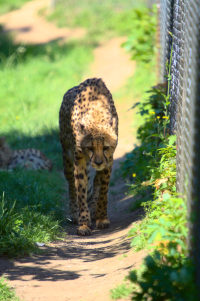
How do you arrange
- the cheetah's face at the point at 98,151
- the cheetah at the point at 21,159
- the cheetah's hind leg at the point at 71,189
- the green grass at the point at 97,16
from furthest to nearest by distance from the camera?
1. the green grass at the point at 97,16
2. the cheetah at the point at 21,159
3. the cheetah's hind leg at the point at 71,189
4. the cheetah's face at the point at 98,151

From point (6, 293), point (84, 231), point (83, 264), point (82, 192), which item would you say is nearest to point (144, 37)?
point (82, 192)

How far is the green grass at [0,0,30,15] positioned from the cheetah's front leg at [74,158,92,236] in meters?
20.9

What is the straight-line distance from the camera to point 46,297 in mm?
2883

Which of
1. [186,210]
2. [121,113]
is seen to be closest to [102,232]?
[186,210]

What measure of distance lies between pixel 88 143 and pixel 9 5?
891 inches

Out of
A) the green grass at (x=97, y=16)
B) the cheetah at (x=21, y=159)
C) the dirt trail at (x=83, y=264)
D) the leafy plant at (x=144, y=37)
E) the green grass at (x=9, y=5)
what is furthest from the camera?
the green grass at (x=9, y=5)

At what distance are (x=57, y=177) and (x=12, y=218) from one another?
8.74 ft

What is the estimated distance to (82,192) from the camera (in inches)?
177

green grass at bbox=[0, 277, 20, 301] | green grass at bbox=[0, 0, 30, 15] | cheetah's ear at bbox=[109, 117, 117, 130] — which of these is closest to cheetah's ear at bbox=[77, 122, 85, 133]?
cheetah's ear at bbox=[109, 117, 117, 130]

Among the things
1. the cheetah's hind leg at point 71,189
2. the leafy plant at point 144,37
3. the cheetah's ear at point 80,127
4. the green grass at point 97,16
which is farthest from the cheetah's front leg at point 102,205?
the green grass at point 97,16

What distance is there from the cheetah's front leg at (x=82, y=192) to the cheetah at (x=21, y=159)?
2.08 metres

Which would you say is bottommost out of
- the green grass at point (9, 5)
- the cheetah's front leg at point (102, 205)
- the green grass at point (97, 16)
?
the cheetah's front leg at point (102, 205)

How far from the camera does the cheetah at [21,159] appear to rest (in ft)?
21.1

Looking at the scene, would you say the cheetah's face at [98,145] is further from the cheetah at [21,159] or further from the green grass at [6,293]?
the cheetah at [21,159]
